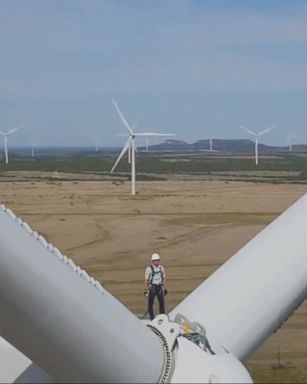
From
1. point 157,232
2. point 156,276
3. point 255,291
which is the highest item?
point 255,291

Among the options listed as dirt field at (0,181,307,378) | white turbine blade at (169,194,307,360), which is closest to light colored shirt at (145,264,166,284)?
dirt field at (0,181,307,378)

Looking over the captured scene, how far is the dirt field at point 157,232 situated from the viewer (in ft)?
70.2

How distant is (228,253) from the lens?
31.3 m

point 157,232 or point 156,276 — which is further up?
point 156,276

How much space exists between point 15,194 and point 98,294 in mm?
70701

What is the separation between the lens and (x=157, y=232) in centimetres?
3981

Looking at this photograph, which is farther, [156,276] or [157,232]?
[157,232]

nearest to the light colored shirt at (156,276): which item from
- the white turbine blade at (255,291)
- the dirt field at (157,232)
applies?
the dirt field at (157,232)

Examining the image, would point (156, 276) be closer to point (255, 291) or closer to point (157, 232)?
point (255, 291)

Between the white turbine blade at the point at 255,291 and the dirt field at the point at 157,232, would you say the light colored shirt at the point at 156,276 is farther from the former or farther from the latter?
the white turbine blade at the point at 255,291

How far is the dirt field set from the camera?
Result: 70.2 ft

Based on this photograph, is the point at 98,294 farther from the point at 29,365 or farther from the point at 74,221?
the point at 74,221

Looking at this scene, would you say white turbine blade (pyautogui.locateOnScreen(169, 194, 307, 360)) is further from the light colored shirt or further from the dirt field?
the light colored shirt

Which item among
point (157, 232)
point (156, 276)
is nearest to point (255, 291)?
point (156, 276)
